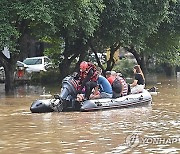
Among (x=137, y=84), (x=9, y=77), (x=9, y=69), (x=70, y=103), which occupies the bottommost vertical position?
(x=70, y=103)

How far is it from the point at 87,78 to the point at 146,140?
7.44 m

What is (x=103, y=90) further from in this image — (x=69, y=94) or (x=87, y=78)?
(x=69, y=94)

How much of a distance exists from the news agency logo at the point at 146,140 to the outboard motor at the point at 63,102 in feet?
20.6

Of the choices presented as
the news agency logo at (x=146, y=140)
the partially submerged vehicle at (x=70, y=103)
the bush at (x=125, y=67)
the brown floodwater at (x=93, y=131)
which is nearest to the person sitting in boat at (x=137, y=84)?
the brown floodwater at (x=93, y=131)

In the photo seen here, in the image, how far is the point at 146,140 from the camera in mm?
12117

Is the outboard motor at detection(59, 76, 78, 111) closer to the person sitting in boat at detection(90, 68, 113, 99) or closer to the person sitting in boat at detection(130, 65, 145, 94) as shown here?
the person sitting in boat at detection(90, 68, 113, 99)

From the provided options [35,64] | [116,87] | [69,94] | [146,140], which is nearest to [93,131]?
[146,140]

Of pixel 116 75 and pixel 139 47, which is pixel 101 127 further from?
pixel 139 47

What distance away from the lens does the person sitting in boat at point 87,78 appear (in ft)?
62.5

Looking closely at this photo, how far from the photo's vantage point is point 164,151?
10781 millimetres

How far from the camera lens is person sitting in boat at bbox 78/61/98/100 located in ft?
62.5

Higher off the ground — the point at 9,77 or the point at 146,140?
the point at 9,77

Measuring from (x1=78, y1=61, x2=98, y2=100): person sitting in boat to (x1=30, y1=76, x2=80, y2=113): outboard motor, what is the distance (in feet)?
1.07

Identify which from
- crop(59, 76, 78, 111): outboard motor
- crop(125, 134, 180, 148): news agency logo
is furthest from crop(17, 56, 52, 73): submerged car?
crop(125, 134, 180, 148): news agency logo
